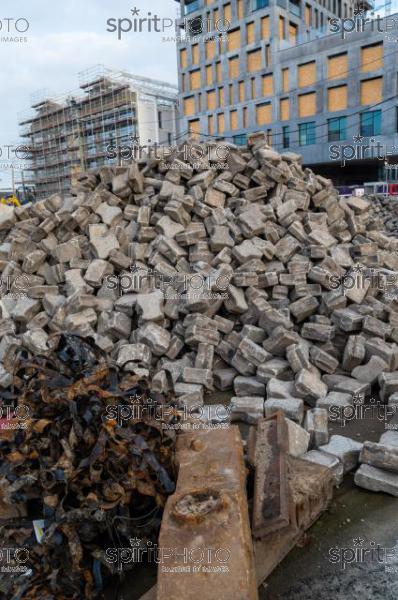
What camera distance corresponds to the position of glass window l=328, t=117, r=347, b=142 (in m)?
28.9

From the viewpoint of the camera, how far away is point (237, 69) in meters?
34.0

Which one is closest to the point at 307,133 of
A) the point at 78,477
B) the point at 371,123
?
the point at 371,123

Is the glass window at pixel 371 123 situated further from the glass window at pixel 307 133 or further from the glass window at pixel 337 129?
the glass window at pixel 307 133

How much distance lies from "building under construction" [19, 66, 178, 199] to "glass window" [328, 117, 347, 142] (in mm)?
19412

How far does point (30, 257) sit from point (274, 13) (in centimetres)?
3198

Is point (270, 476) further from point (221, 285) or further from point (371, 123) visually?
point (371, 123)

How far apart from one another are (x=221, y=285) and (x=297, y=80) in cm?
2970

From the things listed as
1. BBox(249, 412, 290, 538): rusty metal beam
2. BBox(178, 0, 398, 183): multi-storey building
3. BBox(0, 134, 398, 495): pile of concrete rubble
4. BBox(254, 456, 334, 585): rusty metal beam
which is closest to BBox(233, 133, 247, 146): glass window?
BBox(178, 0, 398, 183): multi-storey building

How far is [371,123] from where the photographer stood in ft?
90.5

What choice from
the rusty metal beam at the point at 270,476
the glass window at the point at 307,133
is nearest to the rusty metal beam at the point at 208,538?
the rusty metal beam at the point at 270,476

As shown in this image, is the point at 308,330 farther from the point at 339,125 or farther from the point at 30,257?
the point at 339,125

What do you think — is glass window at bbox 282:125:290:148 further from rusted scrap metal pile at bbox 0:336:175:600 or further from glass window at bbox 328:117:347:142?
rusted scrap metal pile at bbox 0:336:175:600

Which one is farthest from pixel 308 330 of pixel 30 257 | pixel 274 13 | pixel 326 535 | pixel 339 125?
pixel 274 13

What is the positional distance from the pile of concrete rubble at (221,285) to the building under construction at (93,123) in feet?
122
